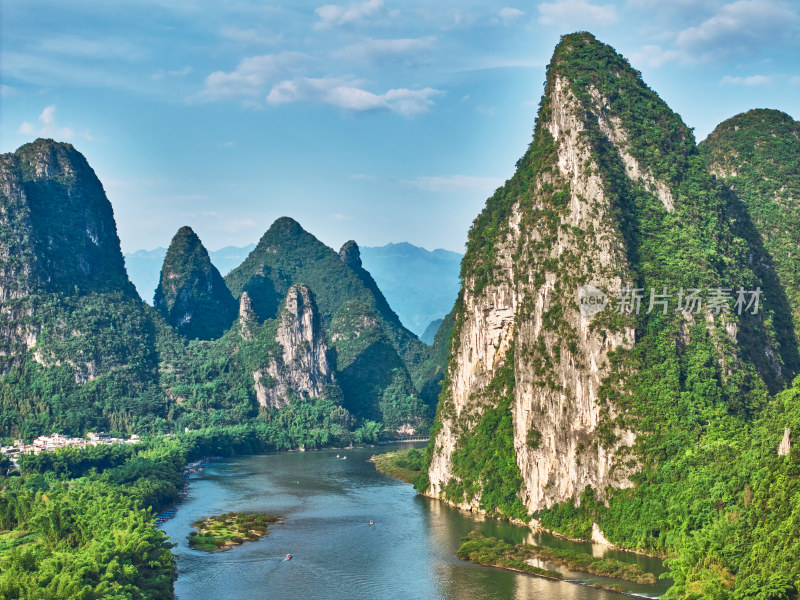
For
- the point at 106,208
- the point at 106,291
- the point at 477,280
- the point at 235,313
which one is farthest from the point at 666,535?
the point at 235,313

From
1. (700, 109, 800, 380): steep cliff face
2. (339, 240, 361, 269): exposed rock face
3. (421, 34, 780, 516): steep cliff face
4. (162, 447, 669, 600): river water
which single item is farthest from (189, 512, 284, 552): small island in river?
(339, 240, 361, 269): exposed rock face

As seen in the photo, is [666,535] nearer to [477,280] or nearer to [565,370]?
[565,370]

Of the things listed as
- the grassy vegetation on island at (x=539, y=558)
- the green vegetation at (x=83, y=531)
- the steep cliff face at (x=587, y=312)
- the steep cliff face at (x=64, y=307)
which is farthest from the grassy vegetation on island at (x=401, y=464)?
the steep cliff face at (x=64, y=307)

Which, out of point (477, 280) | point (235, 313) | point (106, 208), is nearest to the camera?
point (477, 280)

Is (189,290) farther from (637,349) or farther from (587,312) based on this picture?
(637,349)

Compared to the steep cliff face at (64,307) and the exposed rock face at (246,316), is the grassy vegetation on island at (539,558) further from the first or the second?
the exposed rock face at (246,316)
